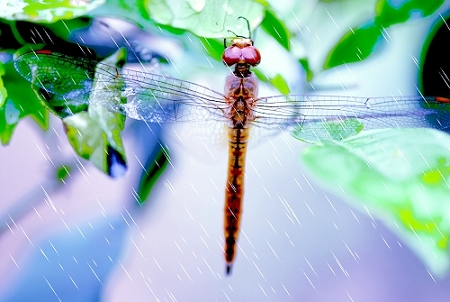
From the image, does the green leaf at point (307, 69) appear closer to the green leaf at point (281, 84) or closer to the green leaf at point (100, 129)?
the green leaf at point (281, 84)

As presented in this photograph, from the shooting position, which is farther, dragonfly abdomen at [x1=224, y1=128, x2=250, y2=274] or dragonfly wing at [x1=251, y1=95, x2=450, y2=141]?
dragonfly abdomen at [x1=224, y1=128, x2=250, y2=274]

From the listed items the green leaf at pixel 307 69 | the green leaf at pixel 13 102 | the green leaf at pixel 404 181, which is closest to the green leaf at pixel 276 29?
the green leaf at pixel 307 69

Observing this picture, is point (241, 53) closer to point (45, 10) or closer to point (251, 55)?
point (251, 55)

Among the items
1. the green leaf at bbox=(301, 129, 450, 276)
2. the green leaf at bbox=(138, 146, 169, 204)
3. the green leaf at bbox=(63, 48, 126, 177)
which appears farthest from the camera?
the green leaf at bbox=(138, 146, 169, 204)

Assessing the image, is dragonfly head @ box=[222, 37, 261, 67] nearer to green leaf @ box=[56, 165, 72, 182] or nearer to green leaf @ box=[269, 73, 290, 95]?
green leaf @ box=[269, 73, 290, 95]

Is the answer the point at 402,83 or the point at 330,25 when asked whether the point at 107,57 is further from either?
the point at 402,83

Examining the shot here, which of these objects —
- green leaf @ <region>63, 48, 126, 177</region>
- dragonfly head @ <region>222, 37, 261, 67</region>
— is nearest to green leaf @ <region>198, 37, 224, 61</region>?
dragonfly head @ <region>222, 37, 261, 67</region>

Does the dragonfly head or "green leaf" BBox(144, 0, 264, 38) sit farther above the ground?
the dragonfly head
